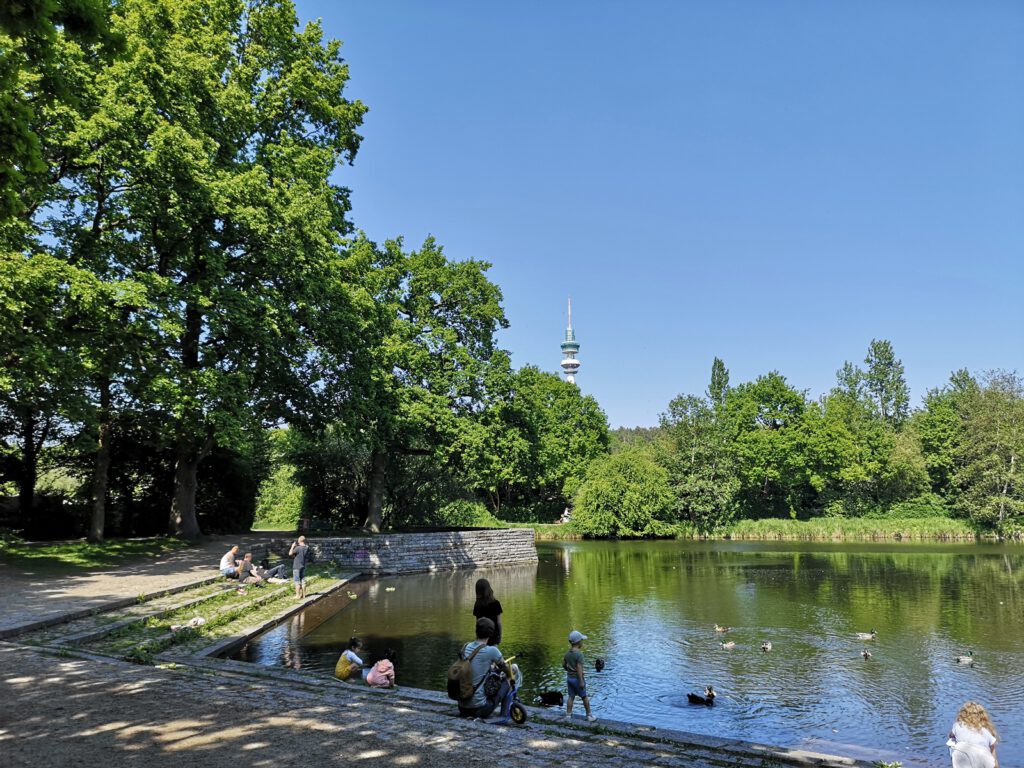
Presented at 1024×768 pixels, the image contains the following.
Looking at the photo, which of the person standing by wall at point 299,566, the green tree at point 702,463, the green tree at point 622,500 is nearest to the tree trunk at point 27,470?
the person standing by wall at point 299,566

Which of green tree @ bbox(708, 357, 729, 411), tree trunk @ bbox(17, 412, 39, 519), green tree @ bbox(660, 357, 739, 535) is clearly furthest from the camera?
green tree @ bbox(708, 357, 729, 411)

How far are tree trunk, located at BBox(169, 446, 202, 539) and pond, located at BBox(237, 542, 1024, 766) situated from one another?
7.34 metres

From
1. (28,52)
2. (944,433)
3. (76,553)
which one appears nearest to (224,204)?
(76,553)

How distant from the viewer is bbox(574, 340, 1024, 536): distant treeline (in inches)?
2092

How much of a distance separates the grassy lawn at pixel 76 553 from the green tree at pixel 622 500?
1317 inches

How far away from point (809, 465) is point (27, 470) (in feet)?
183

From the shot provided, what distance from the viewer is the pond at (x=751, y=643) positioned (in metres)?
10.4

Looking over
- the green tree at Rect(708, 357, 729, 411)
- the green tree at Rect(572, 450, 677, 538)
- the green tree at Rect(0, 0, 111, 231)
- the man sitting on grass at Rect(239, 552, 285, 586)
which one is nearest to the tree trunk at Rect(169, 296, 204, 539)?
the man sitting on grass at Rect(239, 552, 285, 586)

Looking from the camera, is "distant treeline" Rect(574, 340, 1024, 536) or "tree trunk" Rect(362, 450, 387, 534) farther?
"distant treeline" Rect(574, 340, 1024, 536)

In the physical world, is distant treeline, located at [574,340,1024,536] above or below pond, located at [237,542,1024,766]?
above

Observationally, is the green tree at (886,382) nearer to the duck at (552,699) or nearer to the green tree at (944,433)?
the green tree at (944,433)

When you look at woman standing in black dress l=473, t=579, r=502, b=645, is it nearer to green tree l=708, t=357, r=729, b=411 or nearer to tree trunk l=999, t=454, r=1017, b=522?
tree trunk l=999, t=454, r=1017, b=522

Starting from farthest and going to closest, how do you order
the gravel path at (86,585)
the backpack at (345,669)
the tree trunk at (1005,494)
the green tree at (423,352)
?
1. the tree trunk at (1005,494)
2. the green tree at (423,352)
3. the gravel path at (86,585)
4. the backpack at (345,669)

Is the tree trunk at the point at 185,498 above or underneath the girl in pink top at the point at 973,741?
above
